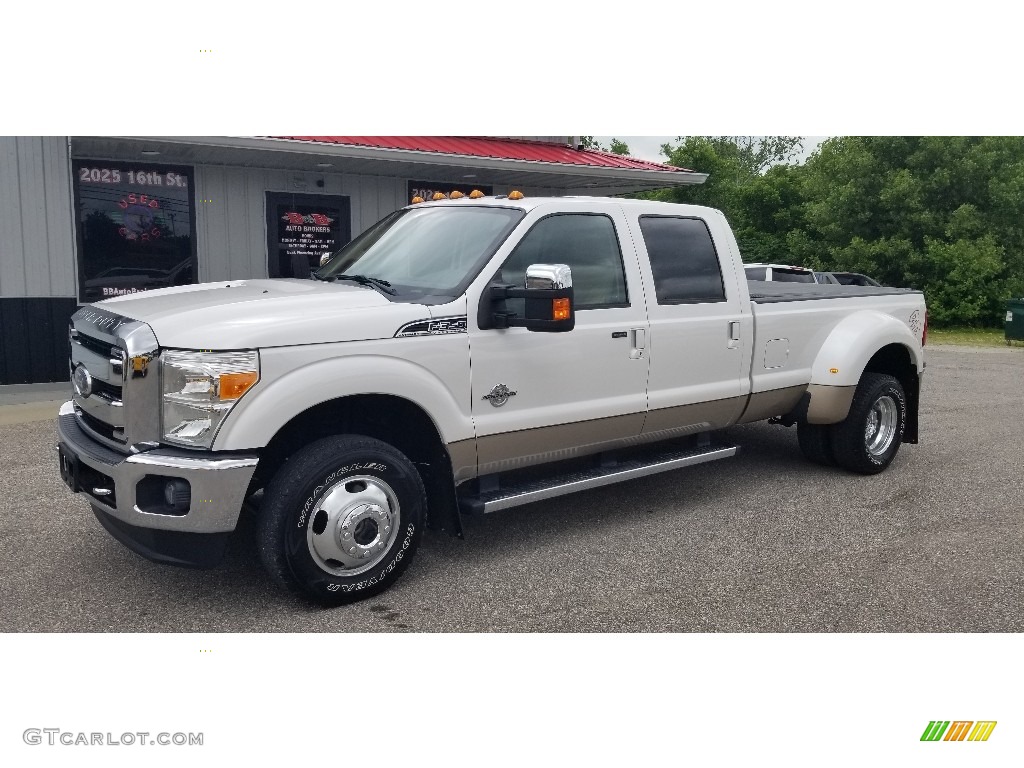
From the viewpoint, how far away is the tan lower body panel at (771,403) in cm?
616

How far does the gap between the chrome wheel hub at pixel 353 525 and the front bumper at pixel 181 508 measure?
Answer: 39cm

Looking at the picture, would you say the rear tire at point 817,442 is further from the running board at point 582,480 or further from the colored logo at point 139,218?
the colored logo at point 139,218

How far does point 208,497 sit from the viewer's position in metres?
3.84

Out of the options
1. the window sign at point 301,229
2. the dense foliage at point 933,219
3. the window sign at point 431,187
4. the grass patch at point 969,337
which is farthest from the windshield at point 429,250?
the dense foliage at point 933,219

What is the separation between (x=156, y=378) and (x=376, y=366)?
3.23 ft

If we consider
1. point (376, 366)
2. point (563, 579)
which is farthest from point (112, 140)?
point (563, 579)

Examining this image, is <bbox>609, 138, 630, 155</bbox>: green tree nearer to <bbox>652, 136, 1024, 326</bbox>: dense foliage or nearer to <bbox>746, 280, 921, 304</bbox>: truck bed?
<bbox>652, 136, 1024, 326</bbox>: dense foliage

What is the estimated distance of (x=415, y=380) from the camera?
4352 millimetres

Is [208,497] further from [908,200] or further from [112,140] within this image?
[908,200]

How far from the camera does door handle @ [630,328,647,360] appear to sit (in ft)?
17.3

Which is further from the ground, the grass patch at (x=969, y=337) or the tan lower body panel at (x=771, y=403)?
the tan lower body panel at (x=771, y=403)

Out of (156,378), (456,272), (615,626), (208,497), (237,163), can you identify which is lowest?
(615,626)

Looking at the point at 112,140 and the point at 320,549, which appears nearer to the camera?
the point at 320,549

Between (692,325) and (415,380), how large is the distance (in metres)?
2.09
